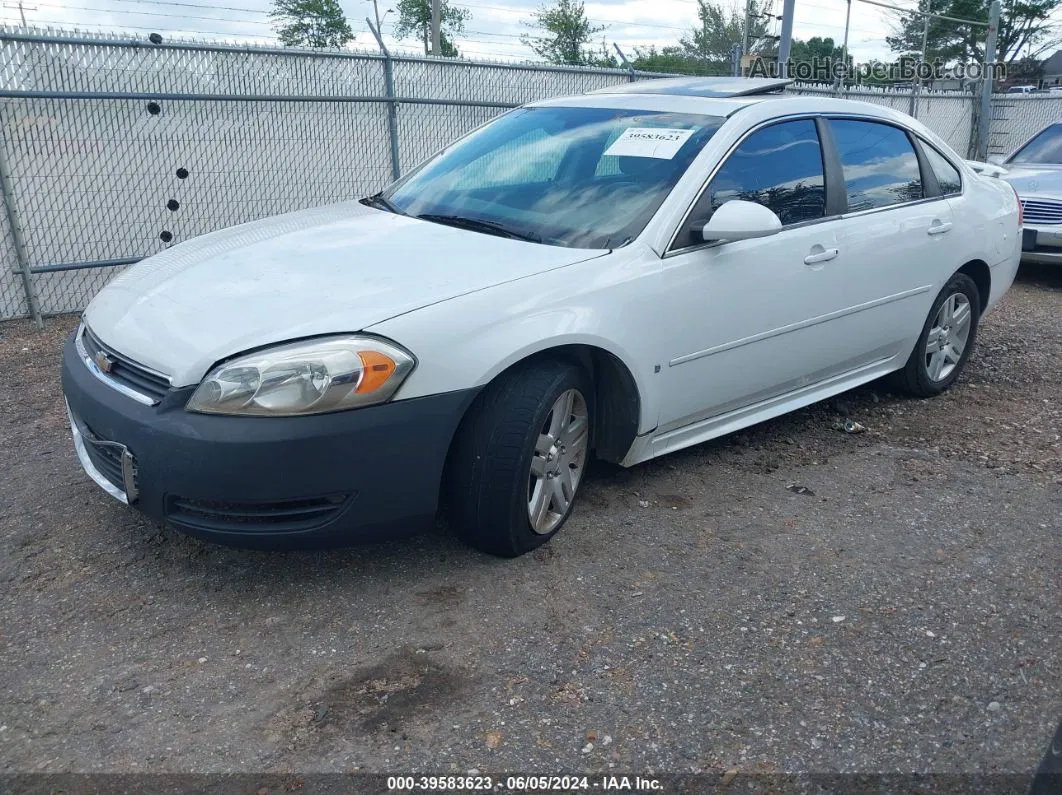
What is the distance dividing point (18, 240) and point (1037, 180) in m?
9.10

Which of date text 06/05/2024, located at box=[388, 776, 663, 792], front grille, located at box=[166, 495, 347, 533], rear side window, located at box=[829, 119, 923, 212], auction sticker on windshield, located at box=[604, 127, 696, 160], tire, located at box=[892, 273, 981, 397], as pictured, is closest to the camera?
date text 06/05/2024, located at box=[388, 776, 663, 792]

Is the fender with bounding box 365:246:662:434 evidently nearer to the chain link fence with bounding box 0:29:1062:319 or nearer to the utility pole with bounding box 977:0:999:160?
the chain link fence with bounding box 0:29:1062:319

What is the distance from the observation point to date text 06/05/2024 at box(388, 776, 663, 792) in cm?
237

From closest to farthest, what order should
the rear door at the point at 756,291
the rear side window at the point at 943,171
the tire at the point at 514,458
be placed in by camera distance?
the tire at the point at 514,458, the rear door at the point at 756,291, the rear side window at the point at 943,171

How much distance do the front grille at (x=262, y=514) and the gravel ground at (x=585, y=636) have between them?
32 centimetres

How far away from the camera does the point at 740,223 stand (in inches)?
143

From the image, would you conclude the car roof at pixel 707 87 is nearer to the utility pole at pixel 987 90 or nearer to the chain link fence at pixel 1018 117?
the utility pole at pixel 987 90

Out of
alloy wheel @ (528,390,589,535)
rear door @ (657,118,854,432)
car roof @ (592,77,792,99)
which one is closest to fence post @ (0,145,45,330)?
car roof @ (592,77,792,99)

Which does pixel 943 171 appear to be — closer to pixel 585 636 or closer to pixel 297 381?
pixel 585 636

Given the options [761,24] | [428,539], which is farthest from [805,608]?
[761,24]

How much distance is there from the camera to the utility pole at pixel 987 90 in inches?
609

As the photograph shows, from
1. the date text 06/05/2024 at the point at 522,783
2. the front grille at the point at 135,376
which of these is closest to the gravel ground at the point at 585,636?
the date text 06/05/2024 at the point at 522,783

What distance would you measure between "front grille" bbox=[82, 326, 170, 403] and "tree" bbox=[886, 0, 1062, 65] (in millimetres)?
58039

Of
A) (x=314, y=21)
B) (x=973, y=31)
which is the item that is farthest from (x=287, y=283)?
(x=973, y=31)
